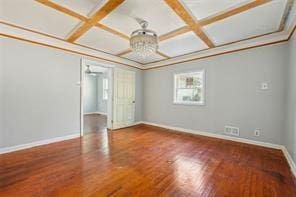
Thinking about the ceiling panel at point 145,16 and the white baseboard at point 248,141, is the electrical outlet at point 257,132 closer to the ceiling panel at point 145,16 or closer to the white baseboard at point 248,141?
the white baseboard at point 248,141

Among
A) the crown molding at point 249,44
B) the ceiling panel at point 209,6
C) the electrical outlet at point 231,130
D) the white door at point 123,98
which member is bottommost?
the electrical outlet at point 231,130

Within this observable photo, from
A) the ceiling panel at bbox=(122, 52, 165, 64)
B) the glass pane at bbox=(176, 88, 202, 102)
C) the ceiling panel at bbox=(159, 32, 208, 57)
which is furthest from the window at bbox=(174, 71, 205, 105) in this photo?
the ceiling panel at bbox=(122, 52, 165, 64)

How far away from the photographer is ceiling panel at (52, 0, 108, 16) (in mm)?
2021

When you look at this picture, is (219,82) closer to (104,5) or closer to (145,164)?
(145,164)

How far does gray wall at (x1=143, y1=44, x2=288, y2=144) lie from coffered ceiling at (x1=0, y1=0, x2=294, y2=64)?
23.2 inches

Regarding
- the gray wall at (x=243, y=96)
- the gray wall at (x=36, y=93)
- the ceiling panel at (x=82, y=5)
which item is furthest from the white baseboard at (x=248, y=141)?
the ceiling panel at (x=82, y=5)

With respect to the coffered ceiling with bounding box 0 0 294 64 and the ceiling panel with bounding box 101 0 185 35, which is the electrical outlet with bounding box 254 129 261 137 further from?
the ceiling panel with bounding box 101 0 185 35

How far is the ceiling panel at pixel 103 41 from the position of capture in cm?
305

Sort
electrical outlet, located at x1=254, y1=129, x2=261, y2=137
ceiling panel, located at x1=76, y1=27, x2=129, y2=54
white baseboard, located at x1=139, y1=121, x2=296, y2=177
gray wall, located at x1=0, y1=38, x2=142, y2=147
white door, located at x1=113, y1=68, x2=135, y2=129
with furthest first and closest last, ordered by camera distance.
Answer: white door, located at x1=113, y1=68, x2=135, y2=129
electrical outlet, located at x1=254, y1=129, x2=261, y2=137
ceiling panel, located at x1=76, y1=27, x2=129, y2=54
gray wall, located at x1=0, y1=38, x2=142, y2=147
white baseboard, located at x1=139, y1=121, x2=296, y2=177

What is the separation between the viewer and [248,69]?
3.46m

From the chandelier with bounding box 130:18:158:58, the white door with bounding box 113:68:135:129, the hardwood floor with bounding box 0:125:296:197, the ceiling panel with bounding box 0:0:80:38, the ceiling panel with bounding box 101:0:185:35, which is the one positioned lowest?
the hardwood floor with bounding box 0:125:296:197

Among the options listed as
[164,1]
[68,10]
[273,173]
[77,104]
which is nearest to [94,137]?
[77,104]

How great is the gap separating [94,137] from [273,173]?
12.9ft

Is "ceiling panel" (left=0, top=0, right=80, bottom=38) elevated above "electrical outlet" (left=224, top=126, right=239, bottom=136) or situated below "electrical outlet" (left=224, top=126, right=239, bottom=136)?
above
